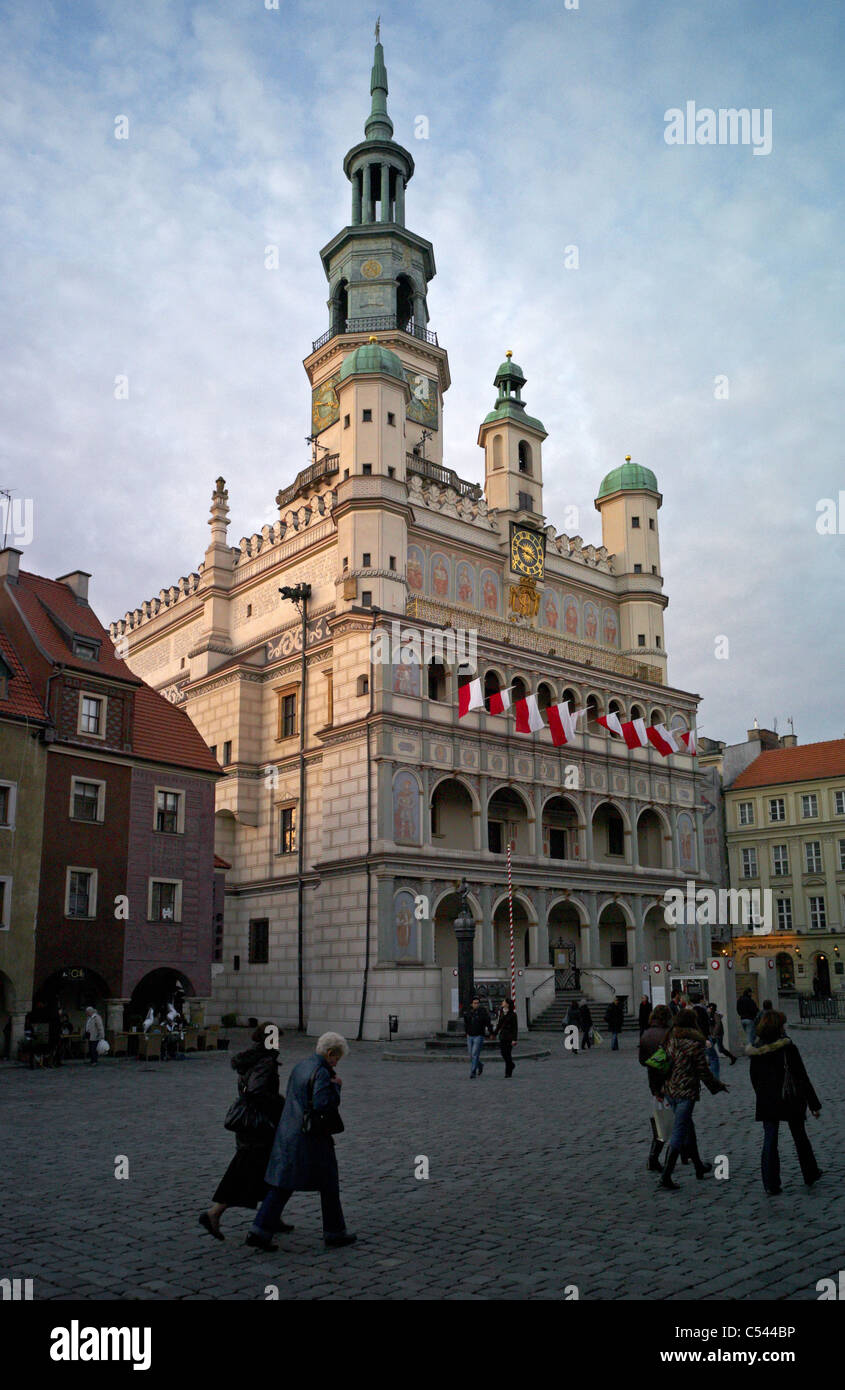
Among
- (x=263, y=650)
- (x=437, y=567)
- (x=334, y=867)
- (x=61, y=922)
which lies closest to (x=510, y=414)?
(x=437, y=567)

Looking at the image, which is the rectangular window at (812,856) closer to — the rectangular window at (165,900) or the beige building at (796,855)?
the beige building at (796,855)

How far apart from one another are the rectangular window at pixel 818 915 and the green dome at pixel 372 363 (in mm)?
41730

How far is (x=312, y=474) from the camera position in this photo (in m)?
51.8

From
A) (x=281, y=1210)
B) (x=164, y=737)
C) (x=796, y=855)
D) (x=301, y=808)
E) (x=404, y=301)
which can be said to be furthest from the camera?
(x=796, y=855)

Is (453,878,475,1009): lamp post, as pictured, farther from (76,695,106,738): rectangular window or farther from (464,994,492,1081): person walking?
(76,695,106,738): rectangular window

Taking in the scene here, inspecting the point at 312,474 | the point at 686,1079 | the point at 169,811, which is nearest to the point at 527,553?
the point at 312,474

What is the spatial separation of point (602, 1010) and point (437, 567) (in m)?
19.4

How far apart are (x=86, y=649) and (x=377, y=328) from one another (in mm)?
26799

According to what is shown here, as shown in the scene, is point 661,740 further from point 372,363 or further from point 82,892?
point 82,892

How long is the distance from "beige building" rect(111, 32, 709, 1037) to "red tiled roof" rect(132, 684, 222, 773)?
23.2ft

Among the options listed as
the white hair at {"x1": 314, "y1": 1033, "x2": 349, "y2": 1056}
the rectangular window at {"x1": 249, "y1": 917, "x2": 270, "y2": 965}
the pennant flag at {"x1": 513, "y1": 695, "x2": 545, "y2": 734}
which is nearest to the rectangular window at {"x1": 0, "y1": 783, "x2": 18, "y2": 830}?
the rectangular window at {"x1": 249, "y1": 917, "x2": 270, "y2": 965}

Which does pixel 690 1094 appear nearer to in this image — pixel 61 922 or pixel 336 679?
pixel 61 922

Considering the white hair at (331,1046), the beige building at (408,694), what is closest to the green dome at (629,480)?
Result: the beige building at (408,694)

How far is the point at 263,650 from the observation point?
5072cm
